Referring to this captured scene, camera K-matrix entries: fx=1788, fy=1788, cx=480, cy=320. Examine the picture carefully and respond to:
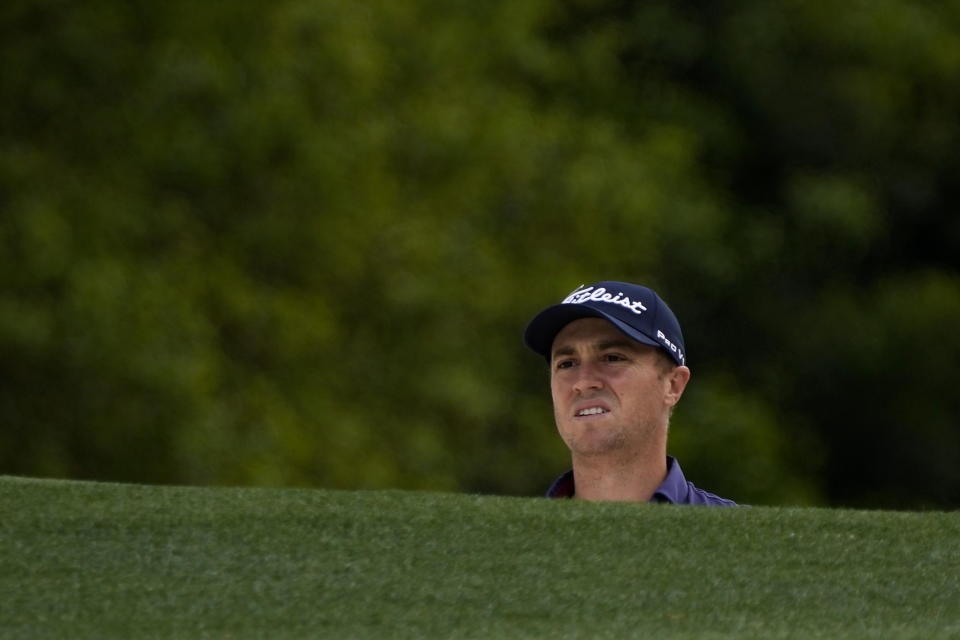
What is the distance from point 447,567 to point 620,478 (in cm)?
86

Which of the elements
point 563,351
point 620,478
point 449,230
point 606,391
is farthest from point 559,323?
point 449,230

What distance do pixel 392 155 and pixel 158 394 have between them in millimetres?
1818

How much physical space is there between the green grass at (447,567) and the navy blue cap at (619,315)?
0.55m

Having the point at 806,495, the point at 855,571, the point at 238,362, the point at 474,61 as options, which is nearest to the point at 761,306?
the point at 806,495

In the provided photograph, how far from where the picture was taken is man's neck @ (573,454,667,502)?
3.57 meters

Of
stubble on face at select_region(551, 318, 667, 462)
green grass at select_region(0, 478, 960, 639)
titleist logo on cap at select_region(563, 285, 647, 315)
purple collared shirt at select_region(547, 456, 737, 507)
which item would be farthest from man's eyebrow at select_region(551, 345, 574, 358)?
green grass at select_region(0, 478, 960, 639)

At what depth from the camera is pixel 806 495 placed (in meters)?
9.78

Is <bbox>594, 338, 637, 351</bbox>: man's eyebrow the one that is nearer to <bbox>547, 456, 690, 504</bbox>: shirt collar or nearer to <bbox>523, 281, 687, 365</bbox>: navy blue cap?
<bbox>523, 281, 687, 365</bbox>: navy blue cap

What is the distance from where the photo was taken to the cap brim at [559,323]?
3582mm

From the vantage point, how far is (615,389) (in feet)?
11.7

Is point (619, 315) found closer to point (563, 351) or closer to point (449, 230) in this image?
point (563, 351)

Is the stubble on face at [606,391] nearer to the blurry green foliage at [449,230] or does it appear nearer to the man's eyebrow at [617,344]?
the man's eyebrow at [617,344]

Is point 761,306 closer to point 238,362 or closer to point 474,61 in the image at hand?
point 474,61

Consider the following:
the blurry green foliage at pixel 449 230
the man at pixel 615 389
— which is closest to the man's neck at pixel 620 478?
the man at pixel 615 389
